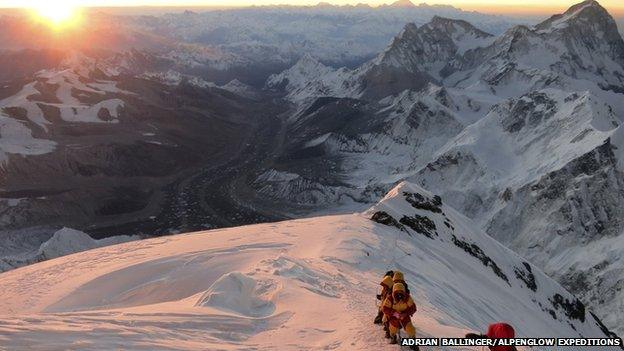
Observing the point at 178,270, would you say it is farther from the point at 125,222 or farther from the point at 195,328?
the point at 125,222

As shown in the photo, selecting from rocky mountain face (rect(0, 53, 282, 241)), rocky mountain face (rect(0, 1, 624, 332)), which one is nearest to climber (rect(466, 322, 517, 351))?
rocky mountain face (rect(0, 1, 624, 332))

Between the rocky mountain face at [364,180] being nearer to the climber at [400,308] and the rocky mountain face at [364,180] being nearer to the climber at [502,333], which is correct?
the climber at [400,308]

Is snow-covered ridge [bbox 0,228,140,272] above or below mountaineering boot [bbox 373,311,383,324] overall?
below

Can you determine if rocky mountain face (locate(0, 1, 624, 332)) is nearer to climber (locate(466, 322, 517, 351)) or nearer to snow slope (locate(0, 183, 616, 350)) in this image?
snow slope (locate(0, 183, 616, 350))

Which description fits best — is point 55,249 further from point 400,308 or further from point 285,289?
point 400,308

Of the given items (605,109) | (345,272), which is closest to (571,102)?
(605,109)

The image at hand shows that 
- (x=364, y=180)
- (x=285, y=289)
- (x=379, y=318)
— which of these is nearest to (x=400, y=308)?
(x=379, y=318)

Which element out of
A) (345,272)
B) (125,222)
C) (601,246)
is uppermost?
(345,272)
